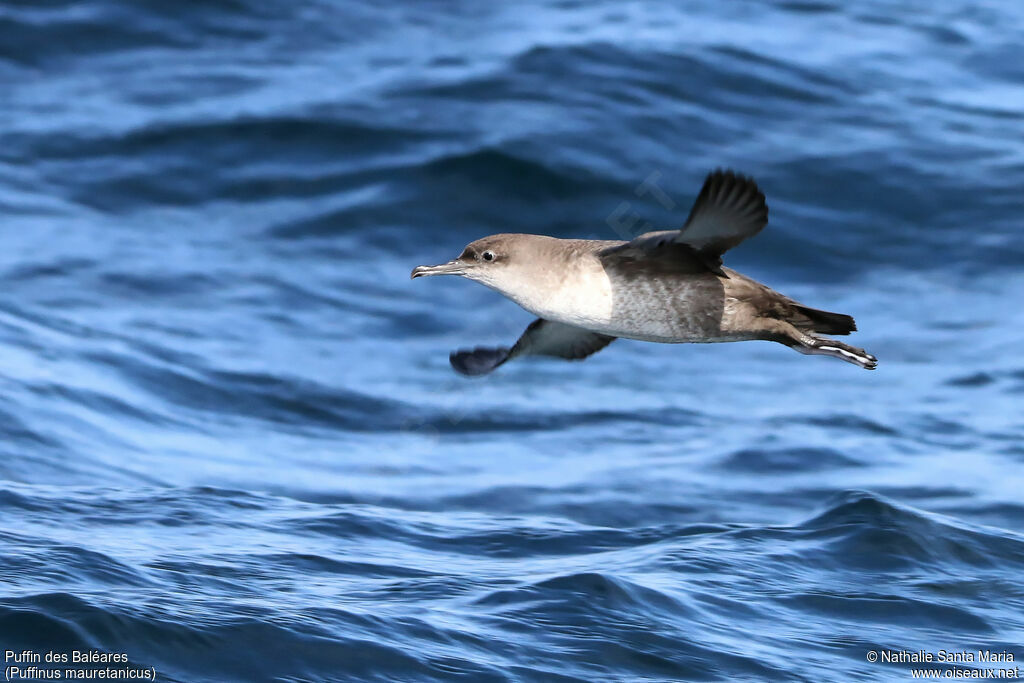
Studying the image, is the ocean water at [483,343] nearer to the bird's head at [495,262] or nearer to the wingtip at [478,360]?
the wingtip at [478,360]

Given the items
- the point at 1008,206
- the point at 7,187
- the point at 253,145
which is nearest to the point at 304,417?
the point at 253,145

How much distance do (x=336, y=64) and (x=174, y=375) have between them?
5.95m

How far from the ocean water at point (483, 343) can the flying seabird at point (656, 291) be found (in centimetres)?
188

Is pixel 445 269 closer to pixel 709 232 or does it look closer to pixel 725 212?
pixel 709 232

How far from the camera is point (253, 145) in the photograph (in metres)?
15.6

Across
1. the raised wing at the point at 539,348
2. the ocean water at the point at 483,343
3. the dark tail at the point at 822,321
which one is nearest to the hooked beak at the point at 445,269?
the raised wing at the point at 539,348

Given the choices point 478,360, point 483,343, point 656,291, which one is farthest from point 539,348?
point 483,343

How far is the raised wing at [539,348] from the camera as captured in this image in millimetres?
6961

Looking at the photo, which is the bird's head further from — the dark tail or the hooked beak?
the dark tail

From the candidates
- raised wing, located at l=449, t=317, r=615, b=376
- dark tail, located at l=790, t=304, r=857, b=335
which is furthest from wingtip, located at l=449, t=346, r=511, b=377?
dark tail, located at l=790, t=304, r=857, b=335

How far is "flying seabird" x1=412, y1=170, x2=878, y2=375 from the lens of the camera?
5945 millimetres

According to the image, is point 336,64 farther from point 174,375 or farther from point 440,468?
point 440,468

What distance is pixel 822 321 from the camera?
6.18m

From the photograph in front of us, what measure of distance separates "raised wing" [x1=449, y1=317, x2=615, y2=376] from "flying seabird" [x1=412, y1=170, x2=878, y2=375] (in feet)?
2.40
